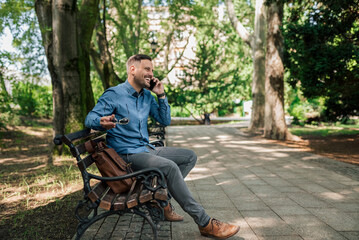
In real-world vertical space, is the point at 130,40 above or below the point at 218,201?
above

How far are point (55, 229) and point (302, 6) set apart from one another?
10.1m

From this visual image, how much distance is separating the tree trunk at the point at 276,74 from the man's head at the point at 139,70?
908cm

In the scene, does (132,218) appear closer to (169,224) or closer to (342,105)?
(169,224)

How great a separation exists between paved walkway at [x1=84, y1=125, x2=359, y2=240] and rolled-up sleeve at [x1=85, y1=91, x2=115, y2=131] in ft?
3.83

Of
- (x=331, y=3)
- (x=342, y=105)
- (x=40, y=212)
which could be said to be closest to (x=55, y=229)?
(x=40, y=212)

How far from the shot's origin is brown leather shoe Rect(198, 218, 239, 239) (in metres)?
3.06

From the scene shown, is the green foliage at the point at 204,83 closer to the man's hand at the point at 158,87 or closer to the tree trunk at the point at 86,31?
the tree trunk at the point at 86,31

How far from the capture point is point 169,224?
3.52 m

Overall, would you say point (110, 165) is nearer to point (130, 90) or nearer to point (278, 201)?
point (130, 90)

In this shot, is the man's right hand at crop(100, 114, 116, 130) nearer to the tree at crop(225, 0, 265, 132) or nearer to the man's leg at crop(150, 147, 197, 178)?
the man's leg at crop(150, 147, 197, 178)

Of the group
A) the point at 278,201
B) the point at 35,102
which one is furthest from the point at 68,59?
the point at 35,102

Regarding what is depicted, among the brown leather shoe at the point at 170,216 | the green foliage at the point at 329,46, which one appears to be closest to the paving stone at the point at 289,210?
the brown leather shoe at the point at 170,216

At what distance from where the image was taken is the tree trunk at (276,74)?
11.5 metres

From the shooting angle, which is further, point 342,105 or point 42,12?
point 342,105
